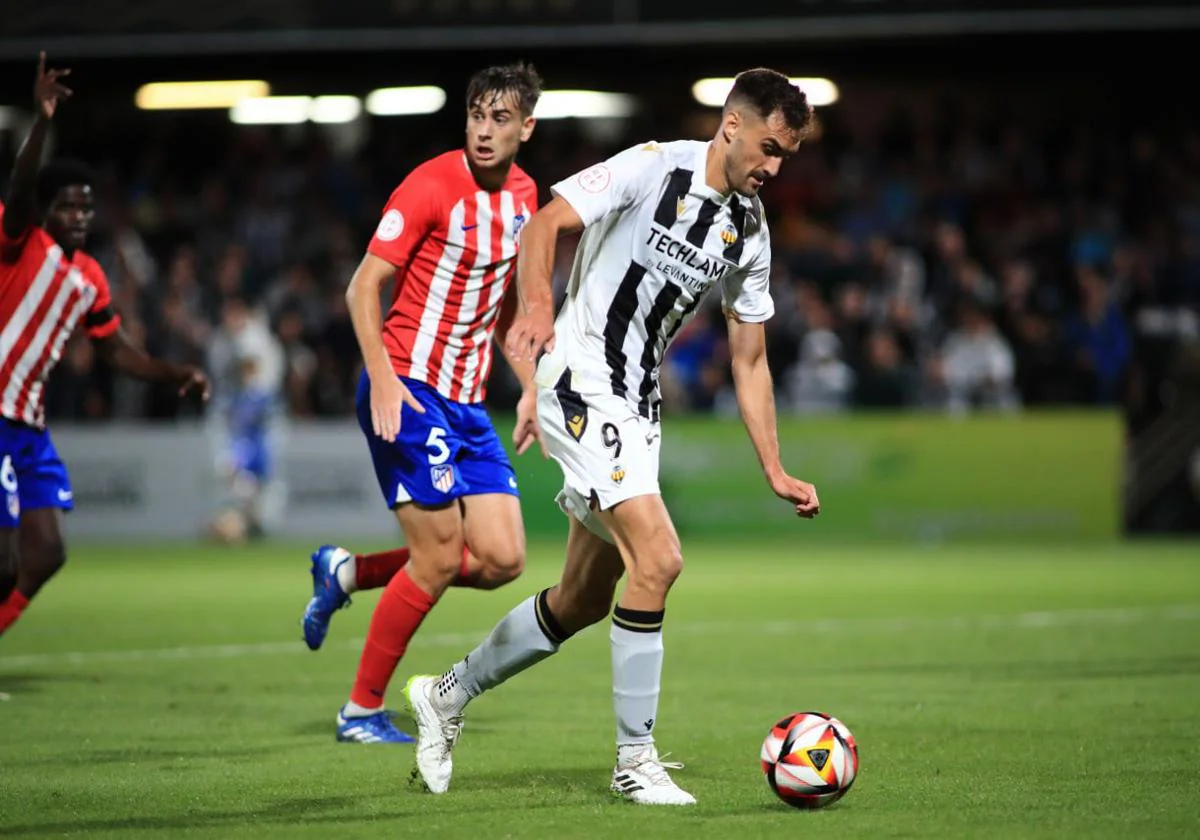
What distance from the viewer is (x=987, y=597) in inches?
541

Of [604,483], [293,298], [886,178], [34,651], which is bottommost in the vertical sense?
[34,651]

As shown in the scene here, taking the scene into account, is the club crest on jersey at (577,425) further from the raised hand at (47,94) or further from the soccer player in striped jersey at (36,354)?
the soccer player in striped jersey at (36,354)

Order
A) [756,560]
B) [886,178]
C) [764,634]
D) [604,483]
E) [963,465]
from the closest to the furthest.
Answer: [604,483] < [764,634] < [756,560] < [963,465] < [886,178]

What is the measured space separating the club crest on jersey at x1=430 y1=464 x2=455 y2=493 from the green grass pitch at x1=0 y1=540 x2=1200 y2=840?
102cm

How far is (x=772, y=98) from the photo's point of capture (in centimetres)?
593

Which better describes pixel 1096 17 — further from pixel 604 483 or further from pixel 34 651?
pixel 604 483

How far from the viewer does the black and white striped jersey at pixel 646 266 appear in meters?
6.08

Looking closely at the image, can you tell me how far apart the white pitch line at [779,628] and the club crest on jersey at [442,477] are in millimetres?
3468

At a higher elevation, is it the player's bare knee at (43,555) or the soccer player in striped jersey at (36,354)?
the soccer player in striped jersey at (36,354)

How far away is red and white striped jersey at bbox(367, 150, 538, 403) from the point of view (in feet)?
23.9

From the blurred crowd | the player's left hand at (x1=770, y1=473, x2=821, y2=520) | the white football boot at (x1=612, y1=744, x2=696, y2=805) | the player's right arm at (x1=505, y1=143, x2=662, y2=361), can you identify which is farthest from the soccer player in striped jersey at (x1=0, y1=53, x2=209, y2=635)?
the blurred crowd

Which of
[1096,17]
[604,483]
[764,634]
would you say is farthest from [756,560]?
[604,483]

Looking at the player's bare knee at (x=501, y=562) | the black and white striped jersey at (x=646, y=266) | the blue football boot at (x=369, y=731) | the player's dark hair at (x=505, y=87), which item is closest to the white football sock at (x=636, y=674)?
the black and white striped jersey at (x=646, y=266)

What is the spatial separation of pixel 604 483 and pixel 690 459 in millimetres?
14274
